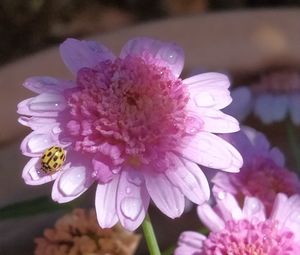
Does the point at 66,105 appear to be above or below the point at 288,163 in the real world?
above

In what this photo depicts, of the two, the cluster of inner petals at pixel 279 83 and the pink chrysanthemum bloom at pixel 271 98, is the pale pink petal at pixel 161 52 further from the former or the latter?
the cluster of inner petals at pixel 279 83

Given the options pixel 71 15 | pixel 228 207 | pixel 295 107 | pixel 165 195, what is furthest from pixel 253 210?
pixel 71 15

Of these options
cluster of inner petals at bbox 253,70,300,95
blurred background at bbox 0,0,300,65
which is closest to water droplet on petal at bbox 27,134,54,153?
cluster of inner petals at bbox 253,70,300,95

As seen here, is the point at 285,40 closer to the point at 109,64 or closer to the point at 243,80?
the point at 243,80

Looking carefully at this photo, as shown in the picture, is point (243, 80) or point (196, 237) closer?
point (196, 237)

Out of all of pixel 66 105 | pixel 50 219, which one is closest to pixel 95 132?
pixel 66 105

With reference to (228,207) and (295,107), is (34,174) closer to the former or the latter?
(228,207)
